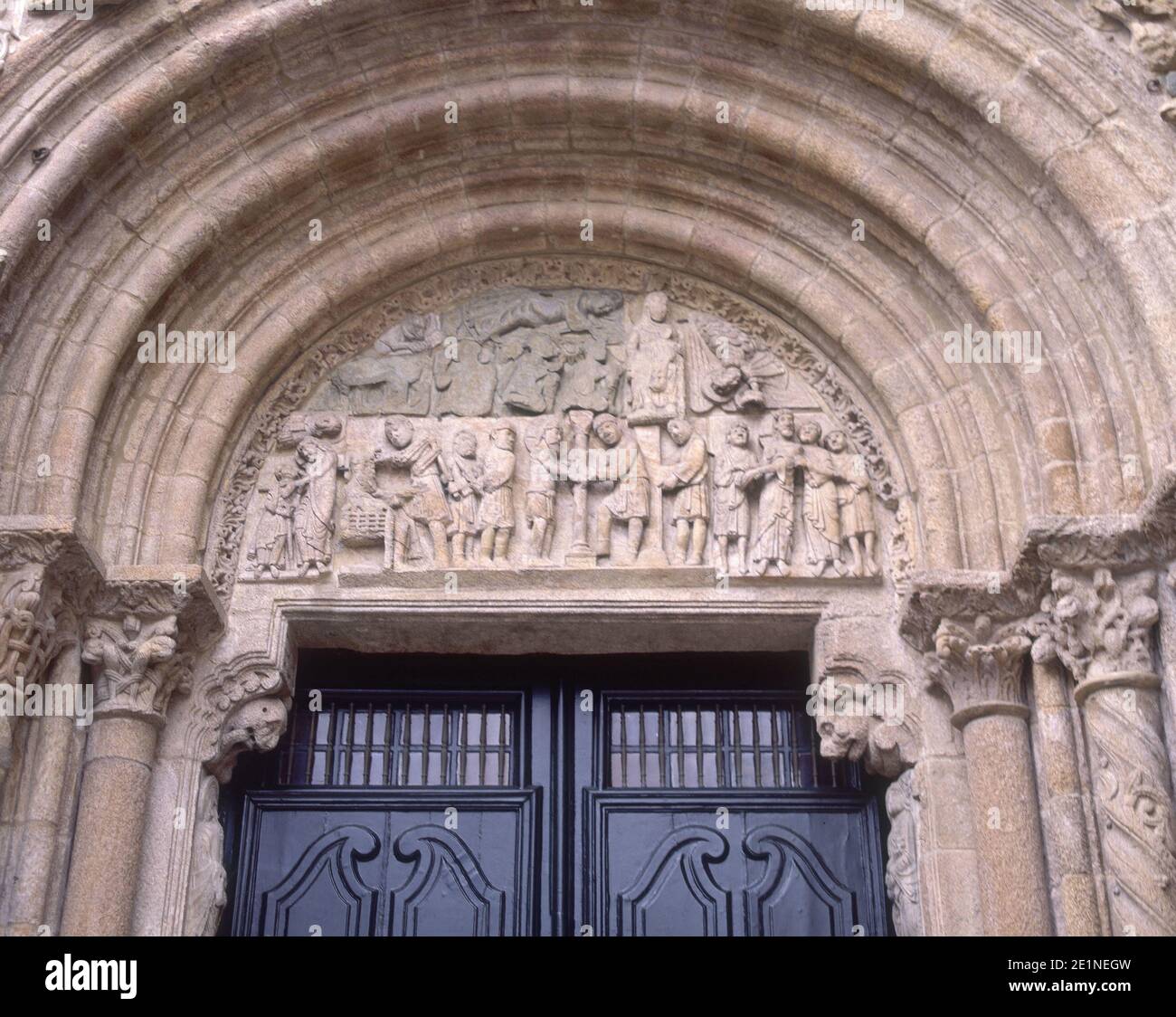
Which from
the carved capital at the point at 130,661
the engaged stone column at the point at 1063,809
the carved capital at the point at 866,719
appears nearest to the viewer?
the engaged stone column at the point at 1063,809

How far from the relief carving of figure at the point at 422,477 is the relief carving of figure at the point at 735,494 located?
135 centimetres

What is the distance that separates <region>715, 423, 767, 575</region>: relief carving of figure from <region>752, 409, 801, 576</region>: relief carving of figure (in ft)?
0.21

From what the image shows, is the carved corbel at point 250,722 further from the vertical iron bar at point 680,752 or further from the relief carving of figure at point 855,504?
the relief carving of figure at point 855,504

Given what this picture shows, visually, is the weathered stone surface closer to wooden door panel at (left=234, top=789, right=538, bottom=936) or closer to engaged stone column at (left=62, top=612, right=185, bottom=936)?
engaged stone column at (left=62, top=612, right=185, bottom=936)

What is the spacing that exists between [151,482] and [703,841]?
320 cm

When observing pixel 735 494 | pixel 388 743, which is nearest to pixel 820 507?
pixel 735 494

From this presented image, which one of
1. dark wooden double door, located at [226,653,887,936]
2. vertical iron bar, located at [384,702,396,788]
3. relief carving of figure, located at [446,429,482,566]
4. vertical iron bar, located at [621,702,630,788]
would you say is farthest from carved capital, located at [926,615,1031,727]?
vertical iron bar, located at [384,702,396,788]

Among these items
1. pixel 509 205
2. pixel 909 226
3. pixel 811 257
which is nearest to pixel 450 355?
pixel 509 205

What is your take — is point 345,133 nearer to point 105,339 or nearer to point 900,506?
point 105,339

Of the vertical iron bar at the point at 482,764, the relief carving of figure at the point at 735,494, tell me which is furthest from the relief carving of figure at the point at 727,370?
the vertical iron bar at the point at 482,764

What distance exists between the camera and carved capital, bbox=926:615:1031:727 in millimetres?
6980

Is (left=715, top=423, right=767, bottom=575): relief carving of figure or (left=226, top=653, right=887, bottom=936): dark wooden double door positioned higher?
(left=715, top=423, right=767, bottom=575): relief carving of figure

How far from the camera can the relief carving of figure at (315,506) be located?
7.72 m

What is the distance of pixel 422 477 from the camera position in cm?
792
